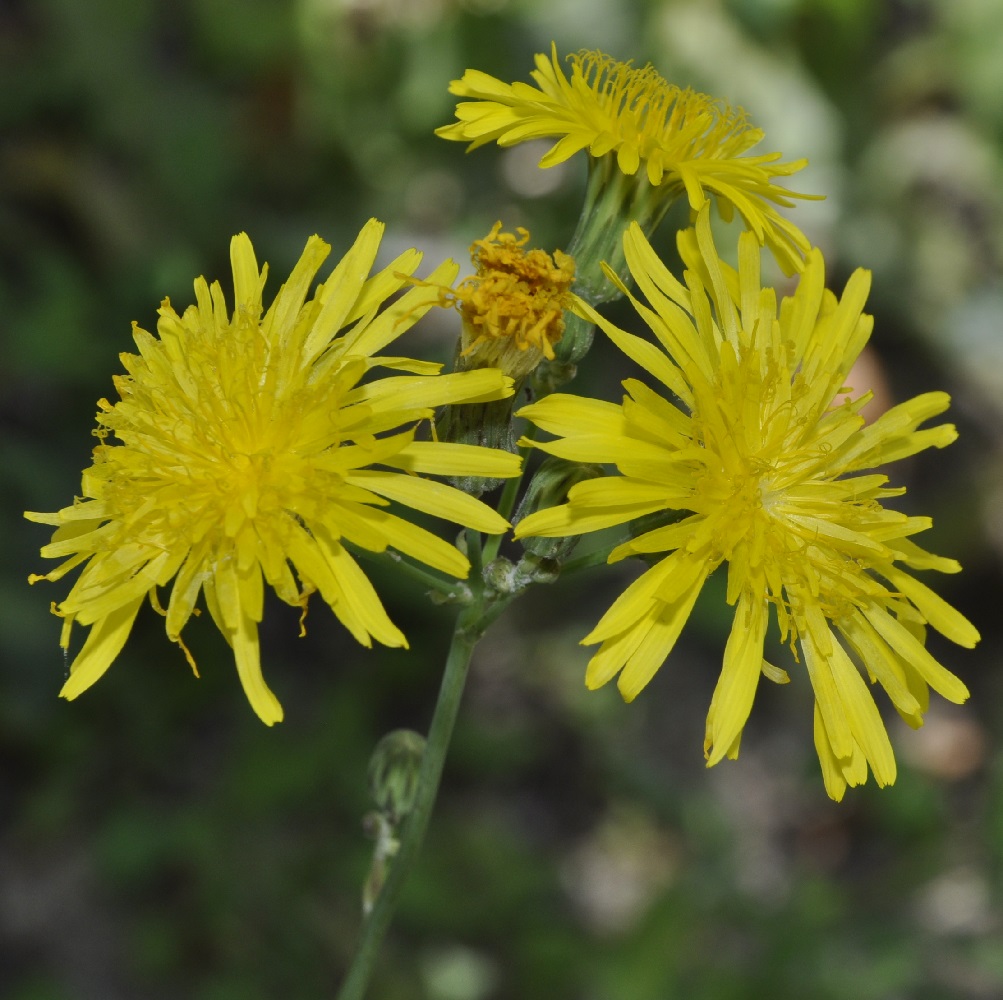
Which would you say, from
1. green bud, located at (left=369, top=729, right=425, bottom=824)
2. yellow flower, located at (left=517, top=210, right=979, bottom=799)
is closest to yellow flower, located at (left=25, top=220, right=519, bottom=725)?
yellow flower, located at (left=517, top=210, right=979, bottom=799)

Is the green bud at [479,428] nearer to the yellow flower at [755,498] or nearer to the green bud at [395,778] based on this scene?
the yellow flower at [755,498]

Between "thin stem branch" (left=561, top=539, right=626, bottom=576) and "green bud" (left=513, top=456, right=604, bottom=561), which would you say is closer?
"green bud" (left=513, top=456, right=604, bottom=561)

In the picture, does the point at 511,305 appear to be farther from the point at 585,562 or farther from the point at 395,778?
the point at 395,778

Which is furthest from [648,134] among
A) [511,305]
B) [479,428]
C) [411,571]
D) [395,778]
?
[395,778]

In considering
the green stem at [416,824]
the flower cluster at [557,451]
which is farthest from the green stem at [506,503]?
the green stem at [416,824]

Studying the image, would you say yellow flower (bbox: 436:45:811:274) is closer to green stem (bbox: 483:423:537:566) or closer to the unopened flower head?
the unopened flower head

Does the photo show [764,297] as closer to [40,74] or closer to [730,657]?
[730,657]
